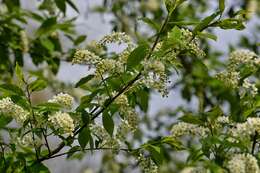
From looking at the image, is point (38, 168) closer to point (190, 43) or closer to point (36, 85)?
point (36, 85)

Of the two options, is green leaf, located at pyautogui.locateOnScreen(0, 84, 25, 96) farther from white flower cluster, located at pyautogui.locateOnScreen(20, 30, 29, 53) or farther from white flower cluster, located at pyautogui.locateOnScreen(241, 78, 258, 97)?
white flower cluster, located at pyautogui.locateOnScreen(20, 30, 29, 53)

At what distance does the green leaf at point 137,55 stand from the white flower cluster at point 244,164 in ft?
1.21

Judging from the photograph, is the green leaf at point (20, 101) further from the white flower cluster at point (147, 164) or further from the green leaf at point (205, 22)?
the green leaf at point (205, 22)

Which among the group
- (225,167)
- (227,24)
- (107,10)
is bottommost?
(225,167)

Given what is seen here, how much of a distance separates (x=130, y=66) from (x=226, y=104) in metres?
2.45

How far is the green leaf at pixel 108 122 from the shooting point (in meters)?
1.62

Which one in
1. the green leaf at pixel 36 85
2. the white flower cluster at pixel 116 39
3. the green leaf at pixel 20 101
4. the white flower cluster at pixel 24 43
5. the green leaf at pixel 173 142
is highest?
the white flower cluster at pixel 24 43

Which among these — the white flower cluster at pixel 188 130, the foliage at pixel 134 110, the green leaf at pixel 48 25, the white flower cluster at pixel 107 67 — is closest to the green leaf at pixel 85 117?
the foliage at pixel 134 110

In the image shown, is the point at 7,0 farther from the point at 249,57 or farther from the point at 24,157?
the point at 249,57

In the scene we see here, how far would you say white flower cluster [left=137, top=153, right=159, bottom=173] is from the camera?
5.29ft

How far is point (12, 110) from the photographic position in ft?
5.04

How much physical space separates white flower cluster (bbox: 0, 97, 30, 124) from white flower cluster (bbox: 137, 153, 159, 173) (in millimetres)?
336

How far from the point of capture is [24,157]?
177 cm

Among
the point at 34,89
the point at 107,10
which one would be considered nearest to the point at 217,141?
the point at 34,89
